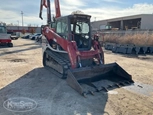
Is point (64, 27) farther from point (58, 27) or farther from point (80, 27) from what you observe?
point (80, 27)

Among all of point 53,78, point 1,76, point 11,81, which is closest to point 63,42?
point 53,78

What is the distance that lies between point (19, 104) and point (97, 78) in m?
3.07

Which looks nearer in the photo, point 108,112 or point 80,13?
point 108,112

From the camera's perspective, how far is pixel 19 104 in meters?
4.36

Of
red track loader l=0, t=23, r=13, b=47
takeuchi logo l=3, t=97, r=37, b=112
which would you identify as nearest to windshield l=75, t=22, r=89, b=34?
takeuchi logo l=3, t=97, r=37, b=112

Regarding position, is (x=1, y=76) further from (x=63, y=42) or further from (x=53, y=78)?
(x=63, y=42)

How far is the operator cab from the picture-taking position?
6914 millimetres

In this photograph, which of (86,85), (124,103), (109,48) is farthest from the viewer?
(109,48)

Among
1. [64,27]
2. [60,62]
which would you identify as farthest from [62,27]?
[60,62]

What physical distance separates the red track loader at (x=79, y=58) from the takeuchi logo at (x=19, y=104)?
148cm

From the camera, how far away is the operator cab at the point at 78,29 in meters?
6.91

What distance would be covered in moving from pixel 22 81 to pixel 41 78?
784mm

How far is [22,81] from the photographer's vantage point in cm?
636

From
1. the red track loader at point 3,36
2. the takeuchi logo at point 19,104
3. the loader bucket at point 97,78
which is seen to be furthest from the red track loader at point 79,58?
the red track loader at point 3,36
